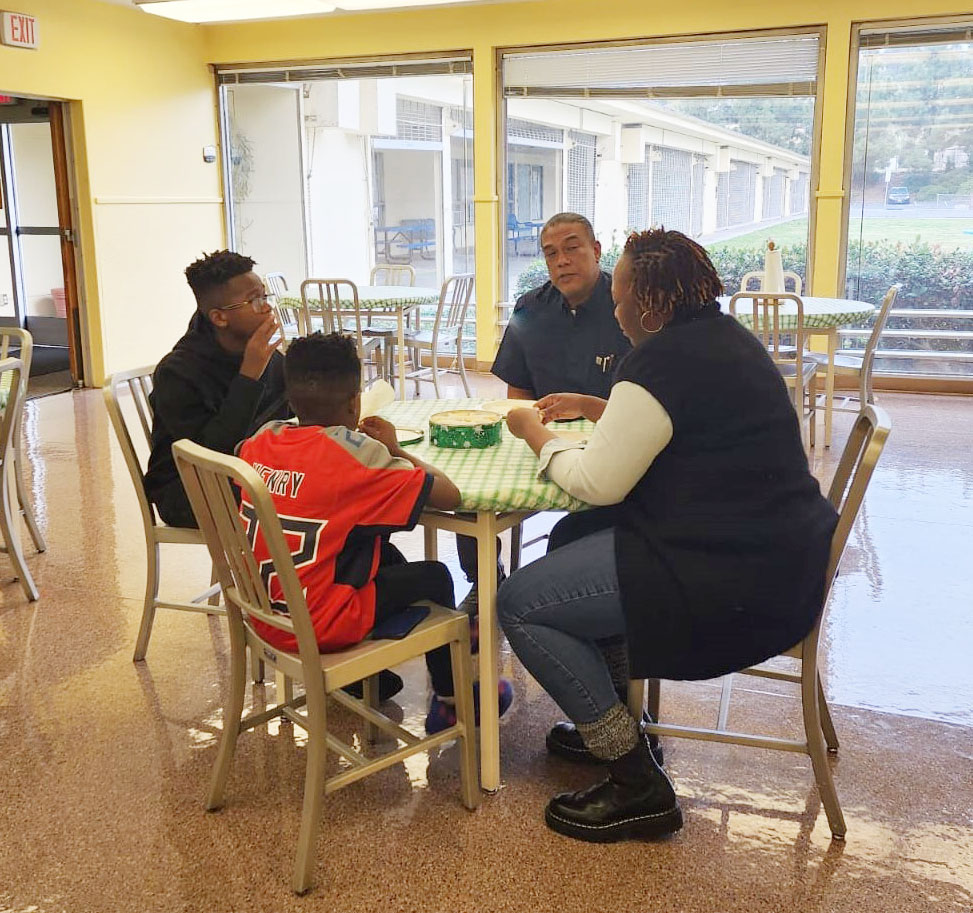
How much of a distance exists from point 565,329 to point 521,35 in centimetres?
496

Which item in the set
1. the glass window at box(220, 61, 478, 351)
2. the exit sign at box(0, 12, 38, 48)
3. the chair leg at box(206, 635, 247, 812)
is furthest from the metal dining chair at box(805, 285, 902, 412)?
the exit sign at box(0, 12, 38, 48)

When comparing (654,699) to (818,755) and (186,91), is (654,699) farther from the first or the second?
(186,91)

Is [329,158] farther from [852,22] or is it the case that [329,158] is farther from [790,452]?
[790,452]

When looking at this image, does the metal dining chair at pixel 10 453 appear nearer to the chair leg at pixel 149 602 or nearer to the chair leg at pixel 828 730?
the chair leg at pixel 149 602

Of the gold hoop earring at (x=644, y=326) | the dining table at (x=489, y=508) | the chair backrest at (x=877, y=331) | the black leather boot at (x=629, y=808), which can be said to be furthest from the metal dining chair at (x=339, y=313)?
the black leather boot at (x=629, y=808)

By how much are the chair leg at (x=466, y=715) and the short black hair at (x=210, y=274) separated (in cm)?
119

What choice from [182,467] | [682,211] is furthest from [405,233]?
[182,467]

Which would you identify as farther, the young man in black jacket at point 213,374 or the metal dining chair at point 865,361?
the metal dining chair at point 865,361

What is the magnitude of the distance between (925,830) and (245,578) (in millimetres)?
1412

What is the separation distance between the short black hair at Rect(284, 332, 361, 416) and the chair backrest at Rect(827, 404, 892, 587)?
96 centimetres

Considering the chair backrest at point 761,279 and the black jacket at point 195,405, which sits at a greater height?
the chair backrest at point 761,279

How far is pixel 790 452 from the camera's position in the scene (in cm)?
192

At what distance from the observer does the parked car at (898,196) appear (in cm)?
682

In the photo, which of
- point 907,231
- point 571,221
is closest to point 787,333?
point 907,231
